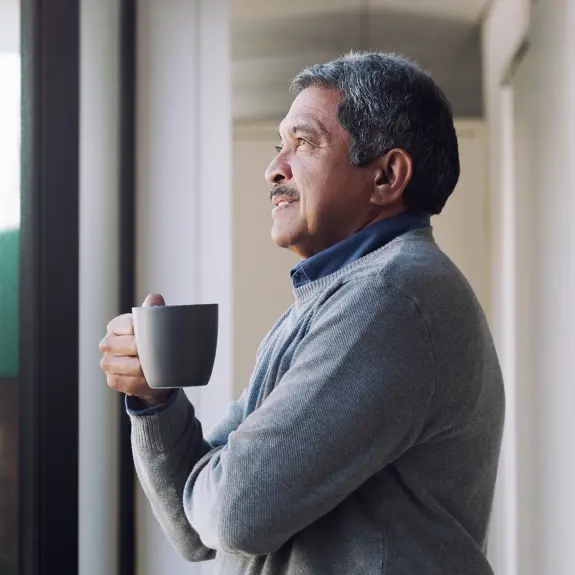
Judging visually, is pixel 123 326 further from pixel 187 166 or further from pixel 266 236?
pixel 266 236

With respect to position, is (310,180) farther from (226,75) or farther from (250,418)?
(226,75)

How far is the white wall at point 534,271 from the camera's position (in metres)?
1.95

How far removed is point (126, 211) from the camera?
1958mm

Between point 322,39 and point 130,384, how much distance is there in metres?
2.36

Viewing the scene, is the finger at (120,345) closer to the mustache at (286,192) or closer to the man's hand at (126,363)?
the man's hand at (126,363)

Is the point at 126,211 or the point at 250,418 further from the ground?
the point at 126,211

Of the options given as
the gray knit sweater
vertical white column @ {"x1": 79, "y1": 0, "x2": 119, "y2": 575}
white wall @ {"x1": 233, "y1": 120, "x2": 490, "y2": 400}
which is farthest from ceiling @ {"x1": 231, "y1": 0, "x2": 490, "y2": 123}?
the gray knit sweater

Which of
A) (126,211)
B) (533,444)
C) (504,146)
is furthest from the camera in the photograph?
(504,146)

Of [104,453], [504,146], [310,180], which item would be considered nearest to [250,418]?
[310,180]

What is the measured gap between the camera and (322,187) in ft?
3.01

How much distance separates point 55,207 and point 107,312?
0.40 meters

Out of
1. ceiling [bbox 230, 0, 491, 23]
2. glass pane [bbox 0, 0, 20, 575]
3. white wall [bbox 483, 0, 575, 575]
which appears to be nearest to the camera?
glass pane [bbox 0, 0, 20, 575]

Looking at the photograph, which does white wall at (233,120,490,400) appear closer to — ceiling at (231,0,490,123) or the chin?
ceiling at (231,0,490,123)

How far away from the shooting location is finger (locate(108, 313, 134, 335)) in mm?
827
